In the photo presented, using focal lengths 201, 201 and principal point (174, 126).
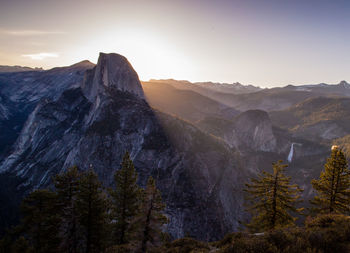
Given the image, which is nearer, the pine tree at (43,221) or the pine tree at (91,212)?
the pine tree at (91,212)

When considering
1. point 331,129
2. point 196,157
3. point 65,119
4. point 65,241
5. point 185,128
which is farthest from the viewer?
point 331,129

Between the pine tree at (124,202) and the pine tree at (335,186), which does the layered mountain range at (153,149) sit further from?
the pine tree at (335,186)

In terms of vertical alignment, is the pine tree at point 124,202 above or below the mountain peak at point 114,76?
below

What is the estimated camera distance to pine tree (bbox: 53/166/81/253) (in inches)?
622

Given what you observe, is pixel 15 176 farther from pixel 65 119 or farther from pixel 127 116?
pixel 127 116

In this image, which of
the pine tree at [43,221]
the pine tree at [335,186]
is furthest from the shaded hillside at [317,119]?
the pine tree at [43,221]

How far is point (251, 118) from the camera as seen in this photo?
9894cm

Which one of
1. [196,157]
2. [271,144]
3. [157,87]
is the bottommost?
[271,144]

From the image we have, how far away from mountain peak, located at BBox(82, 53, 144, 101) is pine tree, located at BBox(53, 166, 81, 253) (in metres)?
48.1

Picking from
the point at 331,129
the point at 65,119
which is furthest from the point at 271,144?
the point at 65,119

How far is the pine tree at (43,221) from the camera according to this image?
1761 centimetres

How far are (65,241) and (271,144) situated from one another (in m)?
102

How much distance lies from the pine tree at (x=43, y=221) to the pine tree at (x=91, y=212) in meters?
2.48

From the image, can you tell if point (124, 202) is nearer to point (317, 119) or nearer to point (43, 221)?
point (43, 221)
